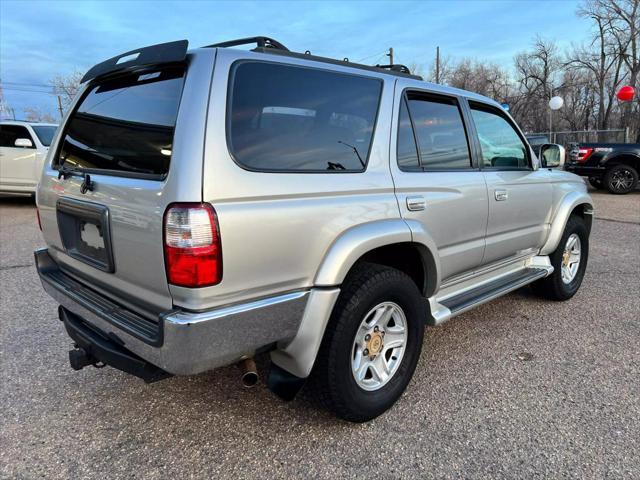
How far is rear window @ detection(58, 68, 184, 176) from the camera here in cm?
200

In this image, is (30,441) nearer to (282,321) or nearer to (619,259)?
(282,321)

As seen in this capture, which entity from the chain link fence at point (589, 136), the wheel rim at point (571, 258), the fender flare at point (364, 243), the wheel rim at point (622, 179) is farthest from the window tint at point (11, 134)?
the chain link fence at point (589, 136)

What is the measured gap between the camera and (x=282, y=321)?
2.07 meters

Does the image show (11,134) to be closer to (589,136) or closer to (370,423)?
(370,423)

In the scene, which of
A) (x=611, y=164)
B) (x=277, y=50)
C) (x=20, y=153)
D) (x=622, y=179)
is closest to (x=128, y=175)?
(x=277, y=50)

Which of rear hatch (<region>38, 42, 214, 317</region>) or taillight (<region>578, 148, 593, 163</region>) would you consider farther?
taillight (<region>578, 148, 593, 163</region>)

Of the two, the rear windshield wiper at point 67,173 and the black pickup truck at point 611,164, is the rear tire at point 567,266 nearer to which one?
the rear windshield wiper at point 67,173

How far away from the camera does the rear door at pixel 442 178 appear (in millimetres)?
2668

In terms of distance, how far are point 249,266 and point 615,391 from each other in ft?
7.85

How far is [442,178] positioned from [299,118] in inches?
43.8

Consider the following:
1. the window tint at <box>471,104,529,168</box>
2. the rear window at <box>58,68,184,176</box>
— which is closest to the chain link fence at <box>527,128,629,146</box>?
the window tint at <box>471,104,529,168</box>

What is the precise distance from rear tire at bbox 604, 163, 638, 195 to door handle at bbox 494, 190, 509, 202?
1040 cm

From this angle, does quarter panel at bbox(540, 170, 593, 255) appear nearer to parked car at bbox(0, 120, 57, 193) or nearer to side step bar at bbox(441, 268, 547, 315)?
side step bar at bbox(441, 268, 547, 315)

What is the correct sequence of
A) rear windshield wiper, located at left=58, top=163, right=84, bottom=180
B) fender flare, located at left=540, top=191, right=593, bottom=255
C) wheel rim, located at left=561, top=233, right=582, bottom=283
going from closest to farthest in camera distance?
rear windshield wiper, located at left=58, top=163, right=84, bottom=180 < fender flare, located at left=540, top=191, right=593, bottom=255 < wheel rim, located at left=561, top=233, right=582, bottom=283
